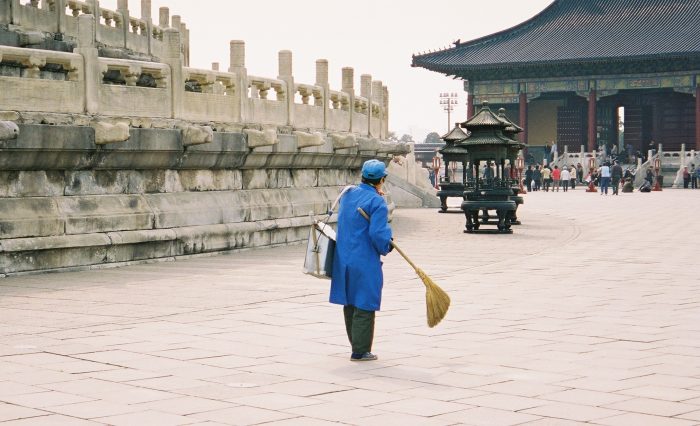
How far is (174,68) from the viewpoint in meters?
14.0

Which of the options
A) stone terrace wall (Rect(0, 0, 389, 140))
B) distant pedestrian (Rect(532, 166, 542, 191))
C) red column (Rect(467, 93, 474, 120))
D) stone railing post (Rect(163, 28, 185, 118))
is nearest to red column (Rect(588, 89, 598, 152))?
distant pedestrian (Rect(532, 166, 542, 191))

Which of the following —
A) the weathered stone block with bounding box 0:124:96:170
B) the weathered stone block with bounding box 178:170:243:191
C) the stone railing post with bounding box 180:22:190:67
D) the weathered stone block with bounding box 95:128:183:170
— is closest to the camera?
the weathered stone block with bounding box 0:124:96:170

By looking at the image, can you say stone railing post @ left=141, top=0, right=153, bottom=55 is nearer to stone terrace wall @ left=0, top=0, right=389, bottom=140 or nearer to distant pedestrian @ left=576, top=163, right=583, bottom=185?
stone terrace wall @ left=0, top=0, right=389, bottom=140

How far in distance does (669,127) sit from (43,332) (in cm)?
4845

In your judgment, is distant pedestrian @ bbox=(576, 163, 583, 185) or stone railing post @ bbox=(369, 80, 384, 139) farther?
distant pedestrian @ bbox=(576, 163, 583, 185)

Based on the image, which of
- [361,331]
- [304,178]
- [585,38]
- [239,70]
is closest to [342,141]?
[304,178]

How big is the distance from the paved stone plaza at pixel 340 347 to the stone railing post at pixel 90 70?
1944 mm

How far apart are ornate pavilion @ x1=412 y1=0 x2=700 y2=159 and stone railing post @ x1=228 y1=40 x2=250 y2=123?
38.9 meters

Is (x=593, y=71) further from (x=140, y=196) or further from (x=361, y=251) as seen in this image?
(x=361, y=251)

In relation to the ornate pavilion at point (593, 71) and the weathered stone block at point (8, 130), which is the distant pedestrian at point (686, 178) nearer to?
the ornate pavilion at point (593, 71)

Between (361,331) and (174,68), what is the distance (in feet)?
24.7

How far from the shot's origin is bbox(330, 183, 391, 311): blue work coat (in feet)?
24.2

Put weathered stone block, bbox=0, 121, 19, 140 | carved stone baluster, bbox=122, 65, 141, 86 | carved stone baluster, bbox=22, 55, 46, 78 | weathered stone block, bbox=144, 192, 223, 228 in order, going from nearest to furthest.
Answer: weathered stone block, bbox=0, 121, 19, 140 → carved stone baluster, bbox=22, 55, 46, 78 → carved stone baluster, bbox=122, 65, 141, 86 → weathered stone block, bbox=144, 192, 223, 228

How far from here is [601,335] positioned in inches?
328
